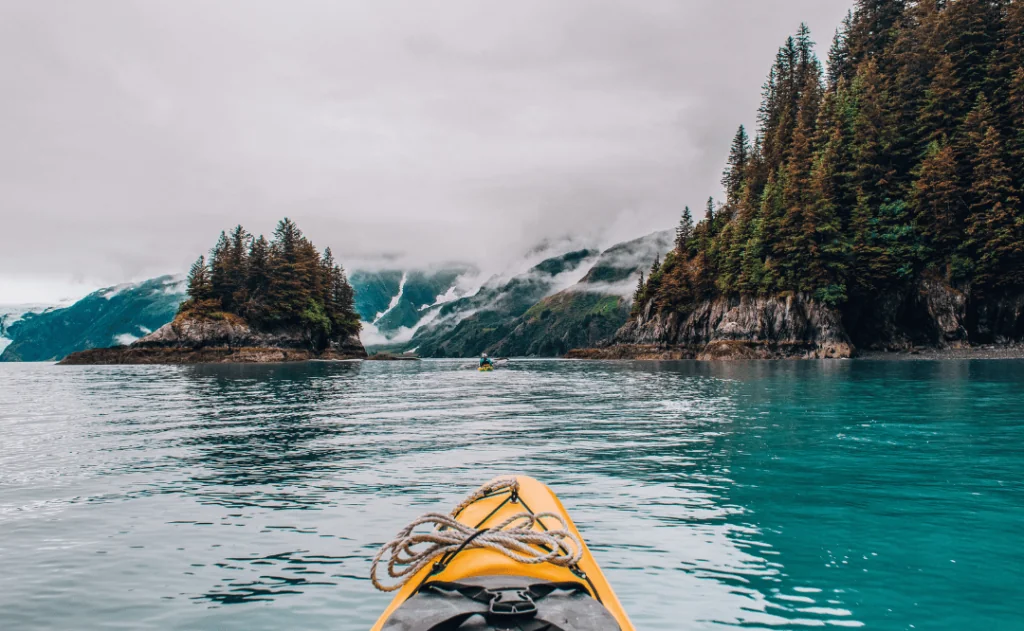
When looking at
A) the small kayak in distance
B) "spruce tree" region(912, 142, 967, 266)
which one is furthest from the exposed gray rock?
the small kayak in distance

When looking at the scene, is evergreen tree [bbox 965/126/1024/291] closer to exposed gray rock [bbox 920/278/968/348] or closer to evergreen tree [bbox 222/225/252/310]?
exposed gray rock [bbox 920/278/968/348]

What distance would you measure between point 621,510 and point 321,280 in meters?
138

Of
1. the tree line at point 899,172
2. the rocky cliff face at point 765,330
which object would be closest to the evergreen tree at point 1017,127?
the tree line at point 899,172

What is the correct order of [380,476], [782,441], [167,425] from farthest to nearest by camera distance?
[167,425] < [782,441] < [380,476]

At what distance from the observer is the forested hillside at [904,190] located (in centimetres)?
6931

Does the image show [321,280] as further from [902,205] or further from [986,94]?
[986,94]

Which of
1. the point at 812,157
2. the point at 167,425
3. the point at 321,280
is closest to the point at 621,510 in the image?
the point at 167,425

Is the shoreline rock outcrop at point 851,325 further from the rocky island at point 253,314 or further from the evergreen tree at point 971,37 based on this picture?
the rocky island at point 253,314

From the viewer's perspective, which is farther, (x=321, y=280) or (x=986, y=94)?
(x=321, y=280)

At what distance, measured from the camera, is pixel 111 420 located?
2425cm

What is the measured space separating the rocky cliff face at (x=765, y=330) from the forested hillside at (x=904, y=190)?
1947 millimetres

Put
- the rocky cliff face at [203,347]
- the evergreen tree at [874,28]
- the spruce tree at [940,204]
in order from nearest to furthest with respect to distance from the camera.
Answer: the spruce tree at [940,204]
the evergreen tree at [874,28]
the rocky cliff face at [203,347]

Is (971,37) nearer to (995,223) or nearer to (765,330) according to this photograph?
(995,223)

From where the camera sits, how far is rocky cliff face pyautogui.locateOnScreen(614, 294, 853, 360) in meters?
79.4
